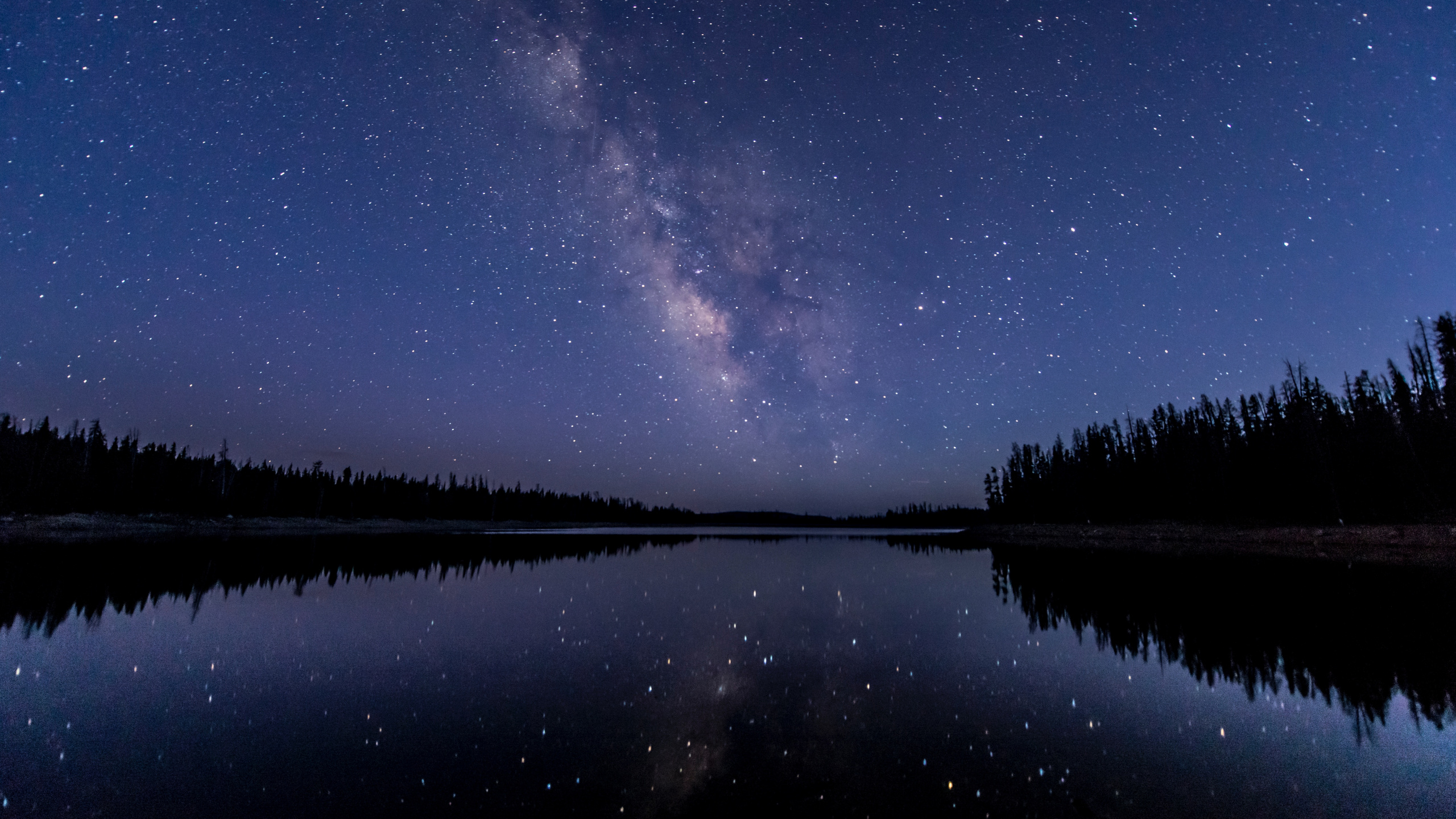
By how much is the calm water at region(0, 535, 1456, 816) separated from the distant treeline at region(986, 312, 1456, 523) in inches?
2067

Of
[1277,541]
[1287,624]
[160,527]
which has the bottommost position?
[160,527]

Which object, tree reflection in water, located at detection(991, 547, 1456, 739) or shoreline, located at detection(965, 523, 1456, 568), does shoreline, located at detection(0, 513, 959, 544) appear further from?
shoreline, located at detection(965, 523, 1456, 568)

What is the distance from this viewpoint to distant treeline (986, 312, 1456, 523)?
184ft

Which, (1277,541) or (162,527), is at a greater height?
(1277,541)

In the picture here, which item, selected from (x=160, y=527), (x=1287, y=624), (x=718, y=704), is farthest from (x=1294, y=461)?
(x=160, y=527)

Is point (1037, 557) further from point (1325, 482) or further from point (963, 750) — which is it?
point (963, 750)

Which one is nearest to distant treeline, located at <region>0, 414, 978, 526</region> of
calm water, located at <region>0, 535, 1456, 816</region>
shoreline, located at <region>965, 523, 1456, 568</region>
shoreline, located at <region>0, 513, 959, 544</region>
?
shoreline, located at <region>0, 513, 959, 544</region>

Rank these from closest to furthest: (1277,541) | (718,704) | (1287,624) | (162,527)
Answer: (718,704) → (1287,624) → (1277,541) → (162,527)

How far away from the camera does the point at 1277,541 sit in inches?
2218

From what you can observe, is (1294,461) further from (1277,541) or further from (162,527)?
(162,527)

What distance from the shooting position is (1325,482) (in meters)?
61.3

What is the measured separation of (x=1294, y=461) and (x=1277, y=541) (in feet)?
62.8

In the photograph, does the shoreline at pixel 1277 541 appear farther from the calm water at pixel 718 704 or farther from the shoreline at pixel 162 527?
the shoreline at pixel 162 527

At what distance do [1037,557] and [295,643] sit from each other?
178 ft
